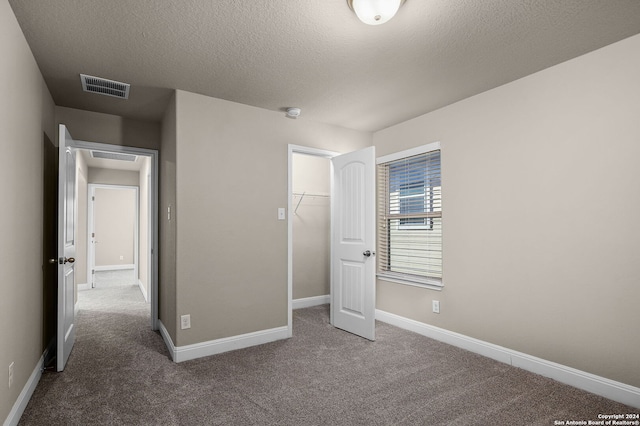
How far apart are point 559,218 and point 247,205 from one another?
2711mm

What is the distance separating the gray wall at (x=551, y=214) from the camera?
226 centimetres

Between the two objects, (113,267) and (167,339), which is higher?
(167,339)

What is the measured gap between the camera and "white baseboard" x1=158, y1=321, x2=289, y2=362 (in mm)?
2982

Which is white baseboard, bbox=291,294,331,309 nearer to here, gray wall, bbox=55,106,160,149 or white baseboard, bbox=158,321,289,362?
white baseboard, bbox=158,321,289,362

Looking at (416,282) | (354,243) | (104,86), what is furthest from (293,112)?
(416,282)

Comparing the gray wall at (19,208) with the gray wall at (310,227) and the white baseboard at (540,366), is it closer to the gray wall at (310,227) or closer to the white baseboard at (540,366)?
the gray wall at (310,227)

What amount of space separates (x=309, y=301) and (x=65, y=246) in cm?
306

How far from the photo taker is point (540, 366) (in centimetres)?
264

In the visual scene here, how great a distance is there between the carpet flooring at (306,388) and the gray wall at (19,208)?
16.9 inches

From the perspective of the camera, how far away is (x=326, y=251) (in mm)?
5176

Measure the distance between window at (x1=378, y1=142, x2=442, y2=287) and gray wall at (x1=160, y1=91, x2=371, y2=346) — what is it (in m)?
1.30

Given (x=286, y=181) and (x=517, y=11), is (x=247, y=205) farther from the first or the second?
(x=517, y=11)

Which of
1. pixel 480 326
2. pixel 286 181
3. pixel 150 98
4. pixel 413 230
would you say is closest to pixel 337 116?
pixel 286 181

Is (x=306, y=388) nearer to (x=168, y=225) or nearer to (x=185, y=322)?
(x=185, y=322)
